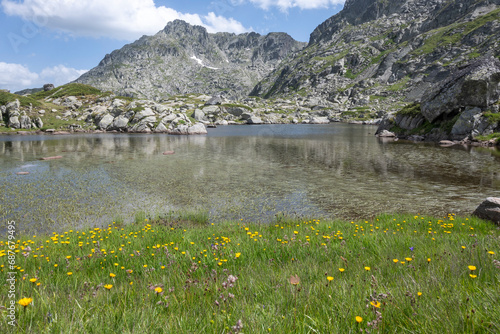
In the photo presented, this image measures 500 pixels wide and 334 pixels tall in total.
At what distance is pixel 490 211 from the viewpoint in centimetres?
1027

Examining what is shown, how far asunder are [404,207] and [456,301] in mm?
14400

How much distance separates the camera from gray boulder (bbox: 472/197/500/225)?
9914 millimetres

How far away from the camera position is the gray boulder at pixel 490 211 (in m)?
9.91

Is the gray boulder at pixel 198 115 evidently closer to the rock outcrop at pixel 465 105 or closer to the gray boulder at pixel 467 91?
the rock outcrop at pixel 465 105

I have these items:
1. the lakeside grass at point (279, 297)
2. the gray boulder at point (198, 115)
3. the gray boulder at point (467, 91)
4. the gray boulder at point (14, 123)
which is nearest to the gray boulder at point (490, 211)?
the lakeside grass at point (279, 297)

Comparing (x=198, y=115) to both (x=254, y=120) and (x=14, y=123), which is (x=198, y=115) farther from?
(x=14, y=123)

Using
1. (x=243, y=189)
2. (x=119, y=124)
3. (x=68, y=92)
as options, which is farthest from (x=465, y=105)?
(x=68, y=92)

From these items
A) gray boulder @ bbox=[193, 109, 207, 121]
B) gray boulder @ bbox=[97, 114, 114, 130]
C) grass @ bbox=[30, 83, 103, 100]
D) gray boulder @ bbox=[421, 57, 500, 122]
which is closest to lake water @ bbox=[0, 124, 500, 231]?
gray boulder @ bbox=[421, 57, 500, 122]

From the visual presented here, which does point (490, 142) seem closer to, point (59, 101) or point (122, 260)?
point (122, 260)

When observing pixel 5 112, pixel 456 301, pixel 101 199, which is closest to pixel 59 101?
pixel 5 112

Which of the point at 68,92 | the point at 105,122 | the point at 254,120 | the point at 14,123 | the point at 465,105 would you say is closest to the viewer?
the point at 465,105

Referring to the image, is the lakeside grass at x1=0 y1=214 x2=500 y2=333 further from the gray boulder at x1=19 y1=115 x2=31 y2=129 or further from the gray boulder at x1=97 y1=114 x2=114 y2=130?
the gray boulder at x1=19 y1=115 x2=31 y2=129

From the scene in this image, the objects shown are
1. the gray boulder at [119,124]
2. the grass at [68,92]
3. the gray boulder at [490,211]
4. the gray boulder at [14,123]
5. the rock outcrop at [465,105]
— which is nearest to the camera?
the gray boulder at [490,211]

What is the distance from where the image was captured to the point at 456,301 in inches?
109
